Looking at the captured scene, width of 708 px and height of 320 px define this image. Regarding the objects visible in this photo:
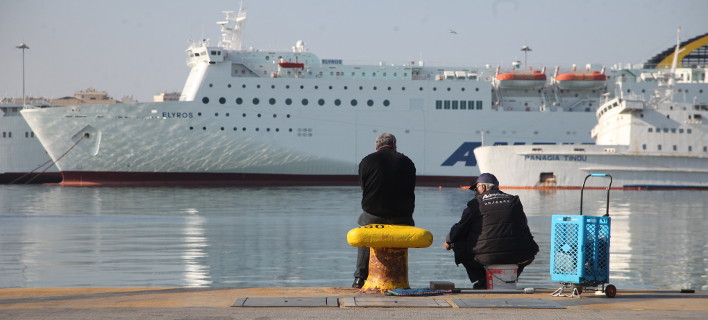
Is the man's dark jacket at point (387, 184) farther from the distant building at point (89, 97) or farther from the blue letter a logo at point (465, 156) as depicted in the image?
the distant building at point (89, 97)

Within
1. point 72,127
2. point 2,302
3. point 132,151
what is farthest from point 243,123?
point 2,302

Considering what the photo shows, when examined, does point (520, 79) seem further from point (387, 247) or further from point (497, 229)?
point (387, 247)

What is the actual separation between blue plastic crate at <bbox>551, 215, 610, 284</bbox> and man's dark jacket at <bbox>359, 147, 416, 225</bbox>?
3.77 feet

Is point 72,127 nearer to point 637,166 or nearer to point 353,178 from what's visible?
point 353,178

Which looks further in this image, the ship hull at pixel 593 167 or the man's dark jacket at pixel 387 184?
the ship hull at pixel 593 167

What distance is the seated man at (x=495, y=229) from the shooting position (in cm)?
700

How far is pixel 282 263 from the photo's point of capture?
38.4ft

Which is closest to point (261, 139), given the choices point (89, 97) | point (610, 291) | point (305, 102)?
point (305, 102)

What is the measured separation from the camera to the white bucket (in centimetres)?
711

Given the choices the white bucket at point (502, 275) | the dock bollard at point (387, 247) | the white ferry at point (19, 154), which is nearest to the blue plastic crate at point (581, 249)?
the white bucket at point (502, 275)

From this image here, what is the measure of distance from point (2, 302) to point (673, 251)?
10353 millimetres

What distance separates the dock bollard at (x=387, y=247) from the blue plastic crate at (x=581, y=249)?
1.05 metres

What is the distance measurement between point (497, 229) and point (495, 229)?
0.02 meters

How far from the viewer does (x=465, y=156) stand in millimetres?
46188
